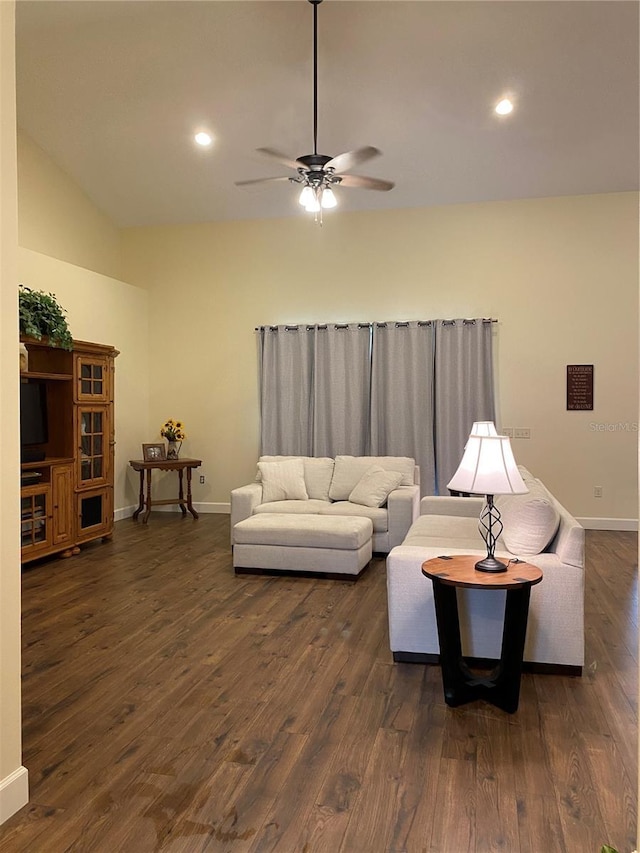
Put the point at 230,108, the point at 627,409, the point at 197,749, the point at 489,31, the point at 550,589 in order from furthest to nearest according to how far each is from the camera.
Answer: the point at 627,409 < the point at 230,108 < the point at 489,31 < the point at 550,589 < the point at 197,749

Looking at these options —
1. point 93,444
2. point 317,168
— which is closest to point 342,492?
point 93,444

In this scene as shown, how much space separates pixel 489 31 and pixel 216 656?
464 centimetres

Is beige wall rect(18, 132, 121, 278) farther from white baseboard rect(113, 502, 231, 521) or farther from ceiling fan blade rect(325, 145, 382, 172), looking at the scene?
ceiling fan blade rect(325, 145, 382, 172)

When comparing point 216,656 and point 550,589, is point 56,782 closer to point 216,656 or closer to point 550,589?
point 216,656

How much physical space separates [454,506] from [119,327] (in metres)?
4.49

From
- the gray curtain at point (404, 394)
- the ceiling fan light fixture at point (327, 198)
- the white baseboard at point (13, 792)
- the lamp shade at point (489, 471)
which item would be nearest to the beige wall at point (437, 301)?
the gray curtain at point (404, 394)

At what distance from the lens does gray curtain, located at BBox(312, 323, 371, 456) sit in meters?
7.68

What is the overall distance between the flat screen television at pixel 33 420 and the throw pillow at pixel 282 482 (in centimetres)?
201

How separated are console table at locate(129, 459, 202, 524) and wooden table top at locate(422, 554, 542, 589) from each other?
15.9 ft

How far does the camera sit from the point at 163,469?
305 inches

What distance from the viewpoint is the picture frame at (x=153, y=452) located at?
7.85 metres

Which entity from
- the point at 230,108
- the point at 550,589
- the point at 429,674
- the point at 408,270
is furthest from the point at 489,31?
the point at 429,674

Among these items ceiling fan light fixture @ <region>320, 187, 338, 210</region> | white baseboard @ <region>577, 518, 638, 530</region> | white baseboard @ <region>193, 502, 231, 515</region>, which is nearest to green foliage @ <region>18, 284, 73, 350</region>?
ceiling fan light fixture @ <region>320, 187, 338, 210</region>

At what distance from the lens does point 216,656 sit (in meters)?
3.64
